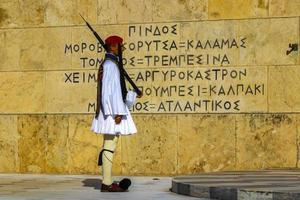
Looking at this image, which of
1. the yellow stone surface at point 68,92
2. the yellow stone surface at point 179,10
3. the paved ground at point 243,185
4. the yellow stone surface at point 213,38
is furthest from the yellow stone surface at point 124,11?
the paved ground at point 243,185

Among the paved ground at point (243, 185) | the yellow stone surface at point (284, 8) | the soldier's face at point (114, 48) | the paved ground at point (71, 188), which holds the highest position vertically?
the yellow stone surface at point (284, 8)

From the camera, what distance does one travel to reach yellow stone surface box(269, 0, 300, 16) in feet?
40.0

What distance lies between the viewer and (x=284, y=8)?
40.1 feet

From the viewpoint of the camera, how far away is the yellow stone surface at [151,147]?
1245cm

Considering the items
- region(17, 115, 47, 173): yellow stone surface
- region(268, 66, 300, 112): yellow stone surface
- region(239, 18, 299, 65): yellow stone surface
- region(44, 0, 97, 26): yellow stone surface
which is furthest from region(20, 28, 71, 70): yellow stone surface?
region(268, 66, 300, 112): yellow stone surface

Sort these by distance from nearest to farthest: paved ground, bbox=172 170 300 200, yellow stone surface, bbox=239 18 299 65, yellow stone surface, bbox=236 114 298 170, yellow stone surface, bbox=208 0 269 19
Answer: paved ground, bbox=172 170 300 200, yellow stone surface, bbox=236 114 298 170, yellow stone surface, bbox=239 18 299 65, yellow stone surface, bbox=208 0 269 19

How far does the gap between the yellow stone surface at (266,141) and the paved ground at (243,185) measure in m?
0.99

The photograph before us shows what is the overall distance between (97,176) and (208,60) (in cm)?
262

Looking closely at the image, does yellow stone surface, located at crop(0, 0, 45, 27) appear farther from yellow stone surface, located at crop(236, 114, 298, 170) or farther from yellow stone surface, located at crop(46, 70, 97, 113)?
yellow stone surface, located at crop(236, 114, 298, 170)

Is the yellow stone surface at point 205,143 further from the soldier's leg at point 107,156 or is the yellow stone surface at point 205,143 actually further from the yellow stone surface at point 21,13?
the yellow stone surface at point 21,13

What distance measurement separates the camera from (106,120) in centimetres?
966

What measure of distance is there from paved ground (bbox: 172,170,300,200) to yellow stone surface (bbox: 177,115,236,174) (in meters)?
1.09

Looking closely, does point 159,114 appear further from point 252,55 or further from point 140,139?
point 252,55

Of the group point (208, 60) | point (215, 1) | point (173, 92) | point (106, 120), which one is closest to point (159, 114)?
point (173, 92)
